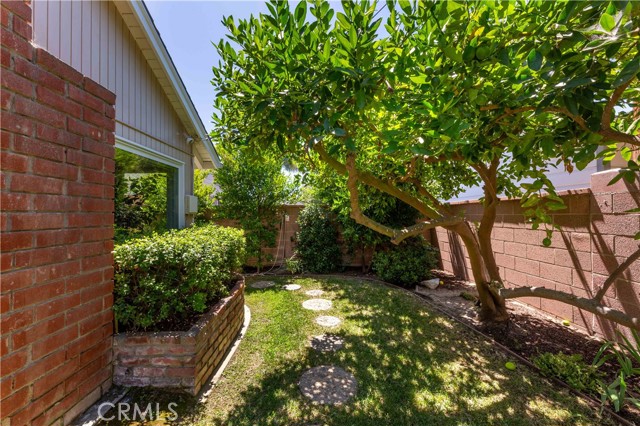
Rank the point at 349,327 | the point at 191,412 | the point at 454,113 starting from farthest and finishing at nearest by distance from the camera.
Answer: the point at 349,327
the point at 191,412
the point at 454,113

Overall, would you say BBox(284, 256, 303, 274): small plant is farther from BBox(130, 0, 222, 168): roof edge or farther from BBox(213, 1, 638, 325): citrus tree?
BBox(213, 1, 638, 325): citrus tree

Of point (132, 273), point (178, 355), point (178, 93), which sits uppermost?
point (178, 93)

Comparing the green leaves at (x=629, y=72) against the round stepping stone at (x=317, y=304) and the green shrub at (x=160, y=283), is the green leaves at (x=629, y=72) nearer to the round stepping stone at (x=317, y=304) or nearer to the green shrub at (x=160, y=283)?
the green shrub at (x=160, y=283)

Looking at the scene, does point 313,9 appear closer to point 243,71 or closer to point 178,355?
point 243,71

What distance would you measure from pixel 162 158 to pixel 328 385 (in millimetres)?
4505

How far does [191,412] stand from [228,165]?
6.56 m

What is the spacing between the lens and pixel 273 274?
289 inches

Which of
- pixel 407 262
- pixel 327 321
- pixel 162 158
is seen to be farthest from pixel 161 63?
pixel 407 262

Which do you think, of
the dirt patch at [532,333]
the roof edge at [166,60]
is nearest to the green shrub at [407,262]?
the dirt patch at [532,333]

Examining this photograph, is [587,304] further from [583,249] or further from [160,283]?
[160,283]

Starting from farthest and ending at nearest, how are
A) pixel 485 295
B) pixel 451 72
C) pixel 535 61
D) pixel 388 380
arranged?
pixel 485 295, pixel 388 380, pixel 451 72, pixel 535 61

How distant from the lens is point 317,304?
4812 millimetres

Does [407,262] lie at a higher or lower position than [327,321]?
higher

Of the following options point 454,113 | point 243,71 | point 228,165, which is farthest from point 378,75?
point 228,165
